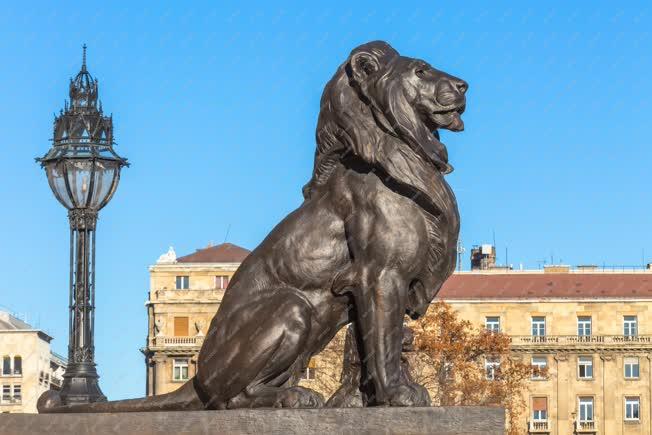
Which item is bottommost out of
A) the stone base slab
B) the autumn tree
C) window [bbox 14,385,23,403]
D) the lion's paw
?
the stone base slab

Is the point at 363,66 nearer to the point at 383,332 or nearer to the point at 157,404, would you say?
the point at 383,332

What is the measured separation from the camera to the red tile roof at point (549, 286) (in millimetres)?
88312

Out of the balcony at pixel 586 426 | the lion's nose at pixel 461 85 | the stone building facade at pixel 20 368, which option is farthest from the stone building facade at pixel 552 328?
the lion's nose at pixel 461 85

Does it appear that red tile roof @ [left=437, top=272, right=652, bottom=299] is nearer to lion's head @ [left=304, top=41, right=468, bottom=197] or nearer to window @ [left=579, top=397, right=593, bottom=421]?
window @ [left=579, top=397, right=593, bottom=421]

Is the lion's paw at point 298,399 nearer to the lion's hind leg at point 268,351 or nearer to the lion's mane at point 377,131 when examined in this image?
the lion's hind leg at point 268,351

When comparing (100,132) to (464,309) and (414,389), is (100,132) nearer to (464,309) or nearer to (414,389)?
(414,389)

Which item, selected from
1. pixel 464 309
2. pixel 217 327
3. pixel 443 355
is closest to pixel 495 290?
pixel 464 309

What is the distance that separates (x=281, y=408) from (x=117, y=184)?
23.0 ft

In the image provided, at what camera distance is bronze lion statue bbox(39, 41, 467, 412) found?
9477 millimetres

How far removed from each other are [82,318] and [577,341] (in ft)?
243

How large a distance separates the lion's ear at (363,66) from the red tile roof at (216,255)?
81513 mm

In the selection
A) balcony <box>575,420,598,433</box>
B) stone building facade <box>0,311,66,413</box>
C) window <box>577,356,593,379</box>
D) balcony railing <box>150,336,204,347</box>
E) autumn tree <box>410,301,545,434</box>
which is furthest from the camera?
stone building facade <box>0,311,66,413</box>

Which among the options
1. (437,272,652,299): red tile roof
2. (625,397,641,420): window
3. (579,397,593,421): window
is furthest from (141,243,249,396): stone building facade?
(625,397,641,420): window

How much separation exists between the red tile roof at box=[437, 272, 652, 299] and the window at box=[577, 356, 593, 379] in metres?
2.99
